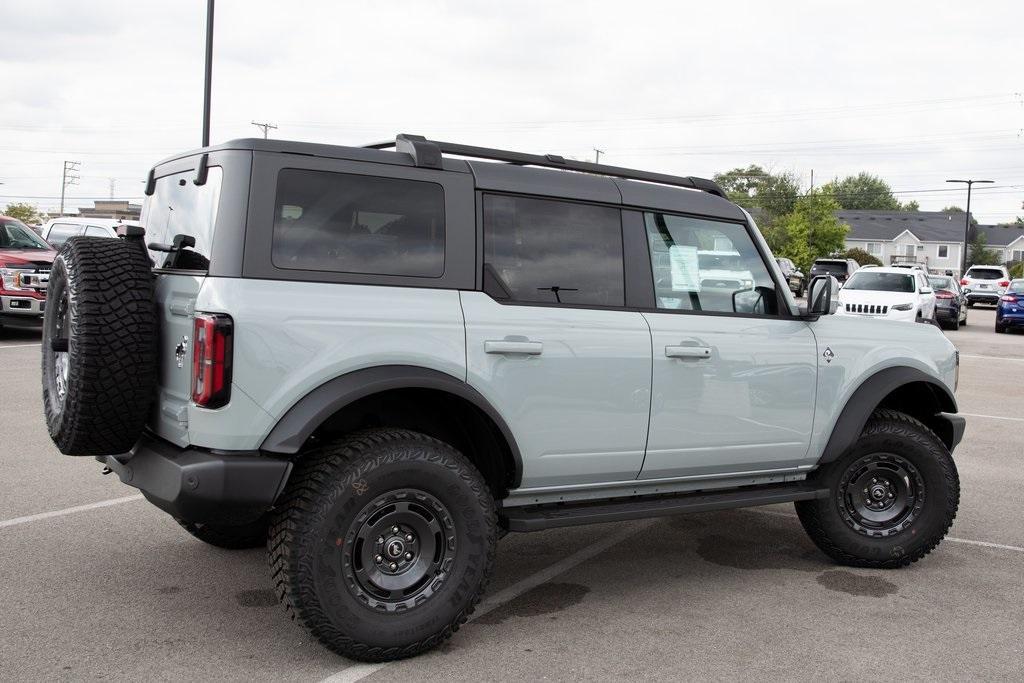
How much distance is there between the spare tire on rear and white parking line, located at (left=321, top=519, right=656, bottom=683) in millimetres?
1234

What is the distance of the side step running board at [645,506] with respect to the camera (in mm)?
4168

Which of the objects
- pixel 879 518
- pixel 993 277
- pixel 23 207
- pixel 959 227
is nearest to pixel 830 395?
pixel 879 518

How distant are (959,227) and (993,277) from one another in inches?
2499

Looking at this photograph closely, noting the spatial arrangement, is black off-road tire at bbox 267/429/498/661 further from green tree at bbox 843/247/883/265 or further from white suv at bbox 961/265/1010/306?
green tree at bbox 843/247/883/265

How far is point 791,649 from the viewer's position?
3.97 metres

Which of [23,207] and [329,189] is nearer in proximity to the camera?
[329,189]

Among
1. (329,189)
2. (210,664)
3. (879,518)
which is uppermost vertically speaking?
(329,189)

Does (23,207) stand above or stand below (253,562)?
above

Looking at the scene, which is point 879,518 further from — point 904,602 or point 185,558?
point 185,558

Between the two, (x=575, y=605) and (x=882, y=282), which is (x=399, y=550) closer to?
(x=575, y=605)

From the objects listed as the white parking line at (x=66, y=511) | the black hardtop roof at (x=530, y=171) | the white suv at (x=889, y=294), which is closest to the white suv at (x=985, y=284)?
the white suv at (x=889, y=294)

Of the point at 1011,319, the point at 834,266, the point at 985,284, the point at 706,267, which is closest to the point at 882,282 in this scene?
the point at 1011,319

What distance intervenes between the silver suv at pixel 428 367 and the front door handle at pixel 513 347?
0.01 metres

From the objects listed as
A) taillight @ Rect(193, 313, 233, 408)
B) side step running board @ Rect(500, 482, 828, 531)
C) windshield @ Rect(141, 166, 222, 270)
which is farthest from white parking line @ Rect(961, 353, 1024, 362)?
taillight @ Rect(193, 313, 233, 408)
